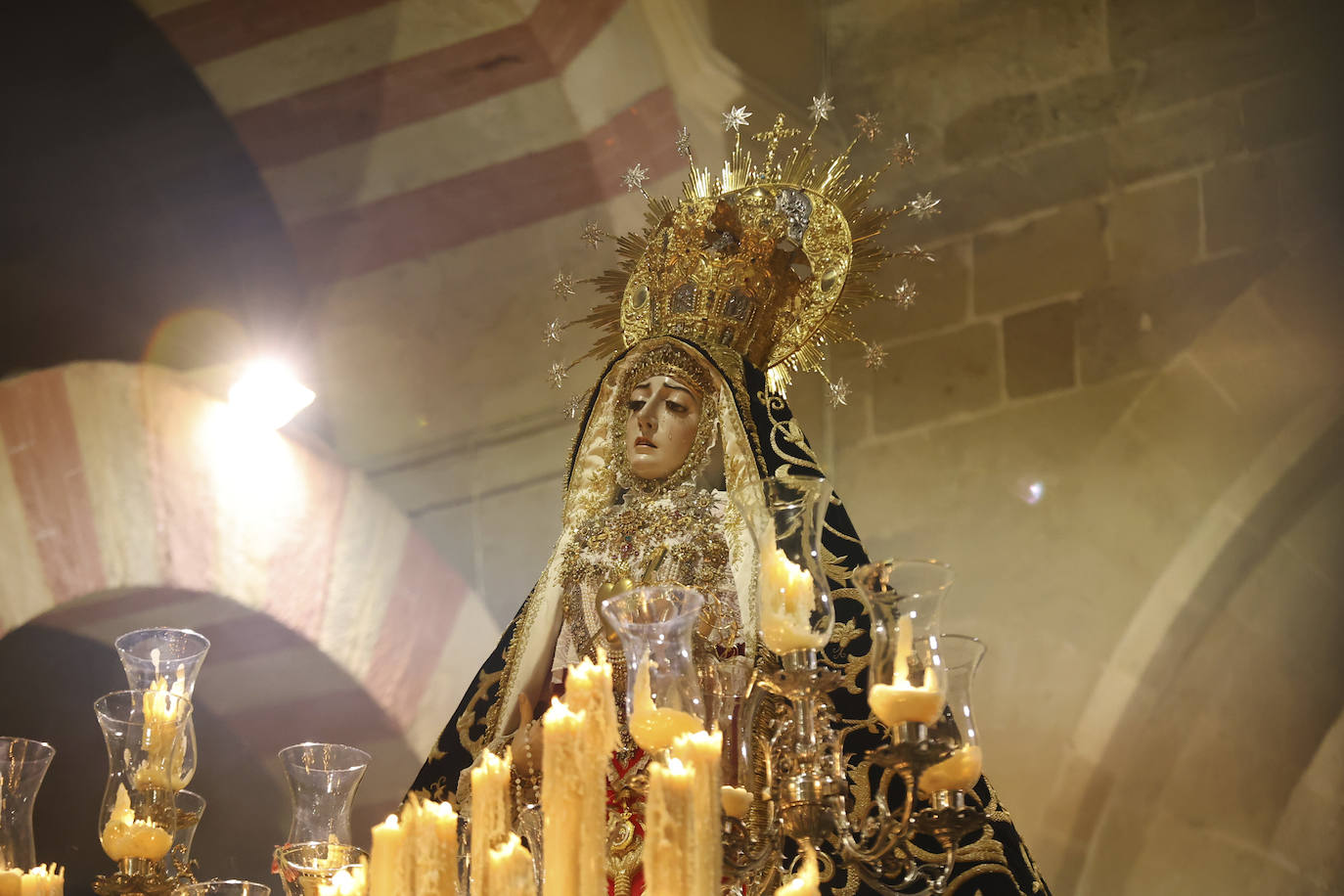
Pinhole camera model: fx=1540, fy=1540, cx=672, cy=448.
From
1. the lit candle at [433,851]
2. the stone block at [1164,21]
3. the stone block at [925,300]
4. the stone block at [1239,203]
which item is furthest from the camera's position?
the stone block at [925,300]

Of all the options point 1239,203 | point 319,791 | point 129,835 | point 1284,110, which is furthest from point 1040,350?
point 129,835

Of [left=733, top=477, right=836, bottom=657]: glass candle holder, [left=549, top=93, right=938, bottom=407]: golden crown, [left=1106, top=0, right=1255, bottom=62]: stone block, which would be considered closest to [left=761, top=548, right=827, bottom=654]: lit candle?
[left=733, top=477, right=836, bottom=657]: glass candle holder

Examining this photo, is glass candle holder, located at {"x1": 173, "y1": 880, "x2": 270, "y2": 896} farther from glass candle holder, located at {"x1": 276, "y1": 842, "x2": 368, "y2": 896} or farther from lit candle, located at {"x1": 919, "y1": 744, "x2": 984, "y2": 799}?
lit candle, located at {"x1": 919, "y1": 744, "x2": 984, "y2": 799}

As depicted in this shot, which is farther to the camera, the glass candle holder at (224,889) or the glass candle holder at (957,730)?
the glass candle holder at (224,889)

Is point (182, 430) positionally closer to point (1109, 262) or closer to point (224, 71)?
point (224, 71)

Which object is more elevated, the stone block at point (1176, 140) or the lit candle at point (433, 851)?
the stone block at point (1176, 140)

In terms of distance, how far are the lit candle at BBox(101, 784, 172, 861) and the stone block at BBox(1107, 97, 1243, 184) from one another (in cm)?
352

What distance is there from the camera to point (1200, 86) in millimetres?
4750

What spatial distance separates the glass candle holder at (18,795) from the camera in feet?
8.17

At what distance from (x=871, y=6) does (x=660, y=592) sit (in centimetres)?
382

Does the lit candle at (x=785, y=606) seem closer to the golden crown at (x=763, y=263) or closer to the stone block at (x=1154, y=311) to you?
the golden crown at (x=763, y=263)

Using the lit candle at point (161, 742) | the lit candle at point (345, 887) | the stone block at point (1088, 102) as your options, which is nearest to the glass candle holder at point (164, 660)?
the lit candle at point (161, 742)

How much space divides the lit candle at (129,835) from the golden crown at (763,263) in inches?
68.2

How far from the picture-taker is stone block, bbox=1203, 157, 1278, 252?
4.52 meters
